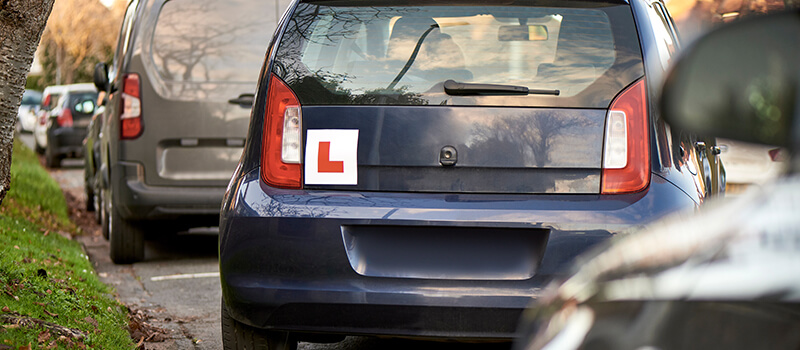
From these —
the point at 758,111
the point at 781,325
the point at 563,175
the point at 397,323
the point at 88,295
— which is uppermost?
the point at 758,111

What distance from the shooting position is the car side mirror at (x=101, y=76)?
859 cm

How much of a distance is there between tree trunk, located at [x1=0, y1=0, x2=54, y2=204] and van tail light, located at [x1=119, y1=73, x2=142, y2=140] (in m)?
2.43

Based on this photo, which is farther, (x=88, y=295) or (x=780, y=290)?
(x=88, y=295)

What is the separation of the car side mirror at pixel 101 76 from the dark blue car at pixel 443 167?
5159mm

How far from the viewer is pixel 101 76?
8.61 metres

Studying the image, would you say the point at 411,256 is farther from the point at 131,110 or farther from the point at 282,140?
the point at 131,110

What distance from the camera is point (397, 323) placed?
138 inches

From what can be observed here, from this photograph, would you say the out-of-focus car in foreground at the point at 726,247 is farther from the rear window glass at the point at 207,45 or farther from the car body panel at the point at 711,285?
the rear window glass at the point at 207,45

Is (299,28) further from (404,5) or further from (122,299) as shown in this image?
(122,299)

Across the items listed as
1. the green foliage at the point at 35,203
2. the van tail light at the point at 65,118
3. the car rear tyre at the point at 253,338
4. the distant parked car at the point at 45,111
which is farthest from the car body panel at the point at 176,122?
the distant parked car at the point at 45,111

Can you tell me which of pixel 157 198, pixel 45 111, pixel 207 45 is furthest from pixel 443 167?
pixel 45 111

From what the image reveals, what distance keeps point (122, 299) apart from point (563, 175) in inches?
138

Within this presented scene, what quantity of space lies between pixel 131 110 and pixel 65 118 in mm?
13808

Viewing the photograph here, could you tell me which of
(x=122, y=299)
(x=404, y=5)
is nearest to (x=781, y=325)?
(x=404, y=5)
